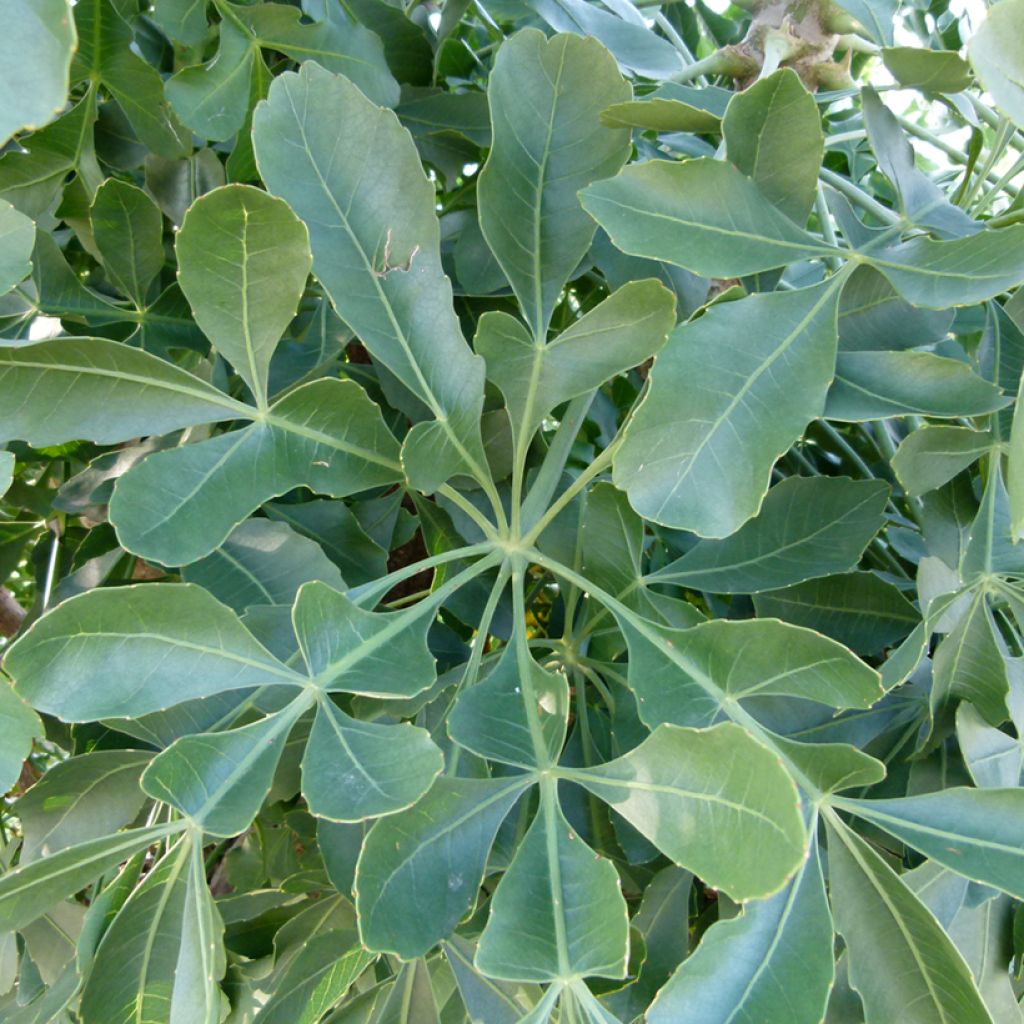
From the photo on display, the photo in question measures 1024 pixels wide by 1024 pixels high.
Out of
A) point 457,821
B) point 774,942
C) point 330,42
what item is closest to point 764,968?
point 774,942

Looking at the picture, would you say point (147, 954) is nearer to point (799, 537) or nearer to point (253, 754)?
point (253, 754)

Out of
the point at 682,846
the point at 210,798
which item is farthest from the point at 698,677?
the point at 210,798

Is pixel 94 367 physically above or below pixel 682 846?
above

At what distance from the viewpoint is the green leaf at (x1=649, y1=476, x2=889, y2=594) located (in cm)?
43

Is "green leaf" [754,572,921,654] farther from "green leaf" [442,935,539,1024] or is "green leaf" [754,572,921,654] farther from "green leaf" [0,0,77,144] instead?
"green leaf" [0,0,77,144]

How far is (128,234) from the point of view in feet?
1.52

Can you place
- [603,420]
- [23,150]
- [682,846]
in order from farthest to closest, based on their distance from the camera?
[603,420] < [23,150] < [682,846]

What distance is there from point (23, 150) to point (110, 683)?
27 centimetres

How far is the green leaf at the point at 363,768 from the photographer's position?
304 millimetres

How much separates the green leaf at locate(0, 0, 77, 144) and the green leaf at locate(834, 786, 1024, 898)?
321mm

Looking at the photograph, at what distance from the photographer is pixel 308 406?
381 millimetres

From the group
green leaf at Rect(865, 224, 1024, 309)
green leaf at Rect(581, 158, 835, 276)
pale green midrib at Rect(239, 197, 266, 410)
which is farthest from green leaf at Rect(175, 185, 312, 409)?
green leaf at Rect(865, 224, 1024, 309)

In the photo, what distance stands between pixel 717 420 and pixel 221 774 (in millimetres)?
200

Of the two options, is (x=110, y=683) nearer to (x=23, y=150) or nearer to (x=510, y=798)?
(x=510, y=798)
